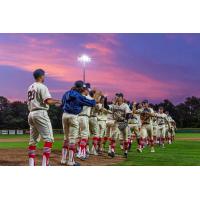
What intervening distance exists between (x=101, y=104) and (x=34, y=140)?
3.74 meters

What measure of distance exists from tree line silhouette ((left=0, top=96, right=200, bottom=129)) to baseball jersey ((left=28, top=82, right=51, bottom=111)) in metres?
8.57

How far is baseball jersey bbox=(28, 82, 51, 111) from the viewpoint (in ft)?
24.5

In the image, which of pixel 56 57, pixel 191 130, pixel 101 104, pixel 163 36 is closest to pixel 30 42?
pixel 56 57

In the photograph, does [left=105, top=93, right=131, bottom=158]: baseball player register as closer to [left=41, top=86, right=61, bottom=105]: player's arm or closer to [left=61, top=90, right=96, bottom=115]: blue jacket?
[left=61, top=90, right=96, bottom=115]: blue jacket

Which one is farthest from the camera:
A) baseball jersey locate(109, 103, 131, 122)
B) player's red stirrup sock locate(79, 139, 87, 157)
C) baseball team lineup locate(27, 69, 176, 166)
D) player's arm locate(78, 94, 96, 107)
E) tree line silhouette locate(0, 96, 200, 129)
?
tree line silhouette locate(0, 96, 200, 129)

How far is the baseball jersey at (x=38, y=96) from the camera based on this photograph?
745cm

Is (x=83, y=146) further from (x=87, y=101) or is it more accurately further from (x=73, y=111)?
(x=87, y=101)

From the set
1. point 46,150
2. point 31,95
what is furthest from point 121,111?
point 31,95

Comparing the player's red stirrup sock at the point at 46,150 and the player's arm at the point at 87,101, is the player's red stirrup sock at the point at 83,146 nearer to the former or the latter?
the player's arm at the point at 87,101

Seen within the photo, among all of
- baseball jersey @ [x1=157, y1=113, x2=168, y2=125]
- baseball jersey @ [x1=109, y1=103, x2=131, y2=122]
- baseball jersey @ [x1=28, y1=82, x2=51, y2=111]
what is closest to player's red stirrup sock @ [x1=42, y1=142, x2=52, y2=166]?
baseball jersey @ [x1=28, y1=82, x2=51, y2=111]

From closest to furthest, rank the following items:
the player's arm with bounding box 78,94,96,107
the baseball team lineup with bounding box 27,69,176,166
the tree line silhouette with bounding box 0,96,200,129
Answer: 1. the baseball team lineup with bounding box 27,69,176,166
2. the player's arm with bounding box 78,94,96,107
3. the tree line silhouette with bounding box 0,96,200,129

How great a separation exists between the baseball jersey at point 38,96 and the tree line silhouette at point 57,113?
857 centimetres

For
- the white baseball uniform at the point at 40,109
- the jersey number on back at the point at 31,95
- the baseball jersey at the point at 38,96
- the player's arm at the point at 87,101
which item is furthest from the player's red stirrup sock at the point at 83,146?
the jersey number on back at the point at 31,95
